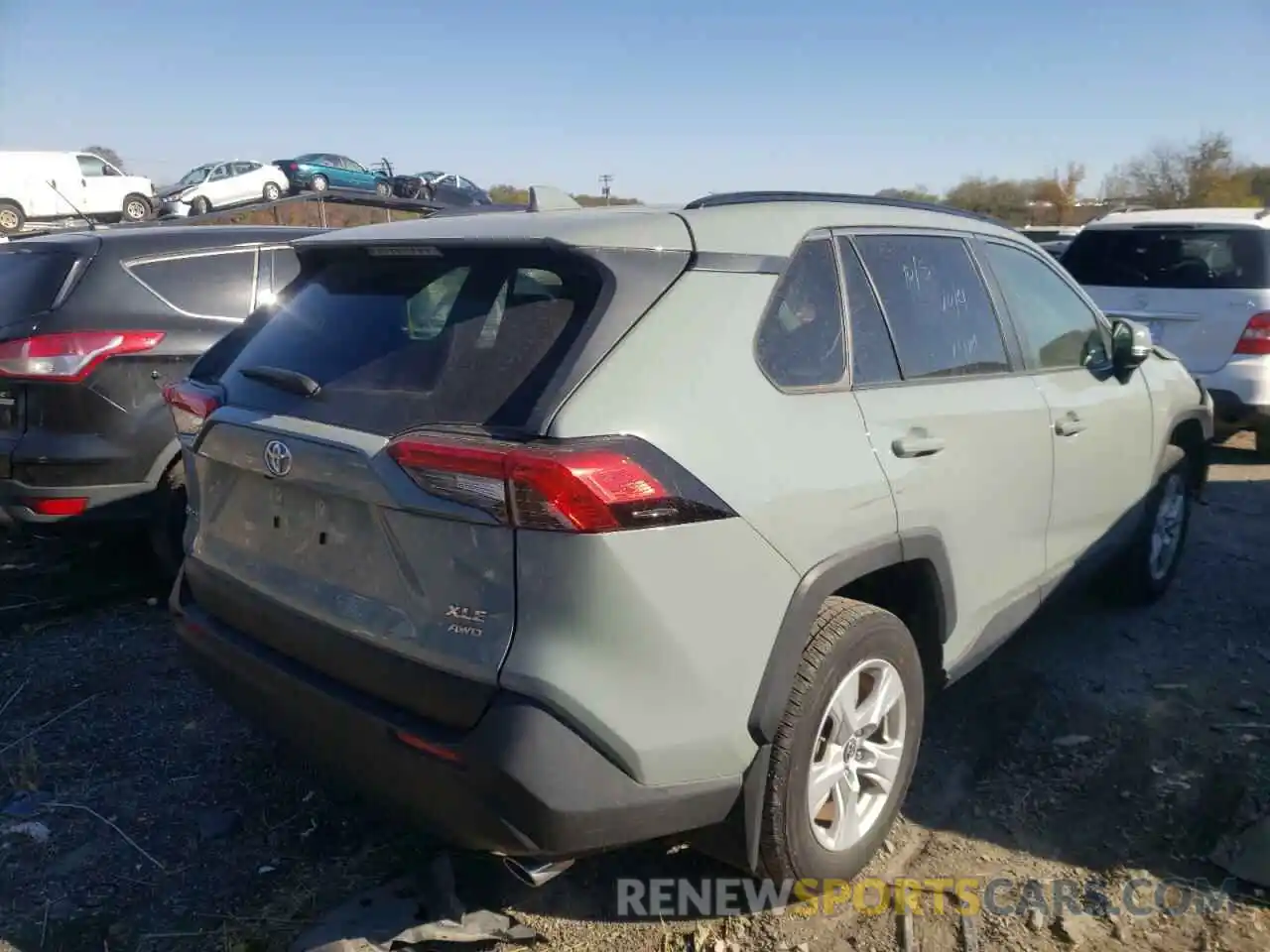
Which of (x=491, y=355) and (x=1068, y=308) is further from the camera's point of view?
(x=1068, y=308)

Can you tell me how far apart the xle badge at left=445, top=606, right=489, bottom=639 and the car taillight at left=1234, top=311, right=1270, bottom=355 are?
21.3 ft

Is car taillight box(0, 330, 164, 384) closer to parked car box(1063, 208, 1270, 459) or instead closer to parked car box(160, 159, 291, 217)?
parked car box(1063, 208, 1270, 459)

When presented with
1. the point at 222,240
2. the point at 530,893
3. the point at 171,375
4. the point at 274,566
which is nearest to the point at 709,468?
the point at 274,566

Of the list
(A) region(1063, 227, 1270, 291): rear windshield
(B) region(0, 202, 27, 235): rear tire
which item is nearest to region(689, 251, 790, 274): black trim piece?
(A) region(1063, 227, 1270, 291): rear windshield

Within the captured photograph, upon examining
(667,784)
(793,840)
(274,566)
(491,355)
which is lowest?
(793,840)

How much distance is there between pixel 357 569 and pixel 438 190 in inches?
1172

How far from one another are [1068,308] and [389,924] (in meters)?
3.24

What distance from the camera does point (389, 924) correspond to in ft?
8.13

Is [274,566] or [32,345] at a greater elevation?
[32,345]

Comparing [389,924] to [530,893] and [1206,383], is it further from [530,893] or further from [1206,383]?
[1206,383]

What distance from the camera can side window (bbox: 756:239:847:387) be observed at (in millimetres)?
2416

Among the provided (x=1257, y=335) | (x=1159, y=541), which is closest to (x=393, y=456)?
(x=1159, y=541)

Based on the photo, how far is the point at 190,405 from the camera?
2777 mm

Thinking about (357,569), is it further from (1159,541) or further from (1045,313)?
(1159,541)
